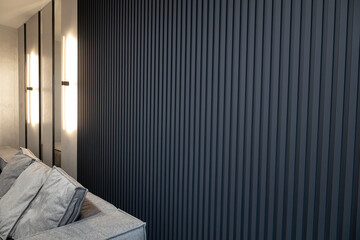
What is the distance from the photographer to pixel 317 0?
0.97 metres

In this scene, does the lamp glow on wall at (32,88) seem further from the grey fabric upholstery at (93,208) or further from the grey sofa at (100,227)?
the grey sofa at (100,227)

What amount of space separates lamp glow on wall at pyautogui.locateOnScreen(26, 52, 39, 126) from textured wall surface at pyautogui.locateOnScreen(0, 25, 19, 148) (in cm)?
40

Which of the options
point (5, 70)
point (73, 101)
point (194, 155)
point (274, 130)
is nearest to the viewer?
point (274, 130)

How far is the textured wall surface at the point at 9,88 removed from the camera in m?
3.86

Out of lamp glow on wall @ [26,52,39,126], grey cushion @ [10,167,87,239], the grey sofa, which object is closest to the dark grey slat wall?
the grey sofa

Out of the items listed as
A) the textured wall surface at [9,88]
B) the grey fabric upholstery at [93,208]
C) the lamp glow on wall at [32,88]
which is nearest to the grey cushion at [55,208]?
the grey fabric upholstery at [93,208]

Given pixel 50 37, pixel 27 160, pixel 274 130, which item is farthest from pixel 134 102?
pixel 50 37

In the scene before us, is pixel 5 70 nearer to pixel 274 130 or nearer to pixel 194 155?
pixel 194 155

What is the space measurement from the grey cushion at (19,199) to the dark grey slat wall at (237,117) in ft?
2.22

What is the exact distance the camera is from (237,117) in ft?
4.16

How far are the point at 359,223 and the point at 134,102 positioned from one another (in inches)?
60.0

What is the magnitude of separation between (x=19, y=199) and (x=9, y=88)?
3.08 m

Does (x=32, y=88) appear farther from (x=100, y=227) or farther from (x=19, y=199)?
(x=100, y=227)

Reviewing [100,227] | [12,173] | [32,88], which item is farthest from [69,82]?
[100,227]
